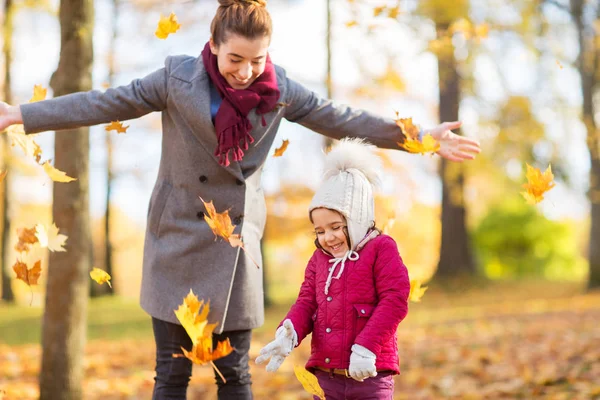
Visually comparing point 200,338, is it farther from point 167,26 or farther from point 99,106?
point 167,26

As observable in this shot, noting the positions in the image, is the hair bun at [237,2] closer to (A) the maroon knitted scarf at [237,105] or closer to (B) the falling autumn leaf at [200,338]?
(A) the maroon knitted scarf at [237,105]

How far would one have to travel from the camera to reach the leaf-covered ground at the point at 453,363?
411 cm

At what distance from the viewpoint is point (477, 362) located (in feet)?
15.8

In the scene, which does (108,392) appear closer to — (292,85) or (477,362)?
(477,362)

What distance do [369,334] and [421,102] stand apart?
43.9ft

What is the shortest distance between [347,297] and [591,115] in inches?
357

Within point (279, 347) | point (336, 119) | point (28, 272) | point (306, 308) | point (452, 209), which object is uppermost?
point (452, 209)

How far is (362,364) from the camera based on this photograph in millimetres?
2016

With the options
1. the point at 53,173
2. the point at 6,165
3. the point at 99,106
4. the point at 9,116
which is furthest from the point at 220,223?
the point at 6,165

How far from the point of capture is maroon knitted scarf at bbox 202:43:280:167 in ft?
7.47

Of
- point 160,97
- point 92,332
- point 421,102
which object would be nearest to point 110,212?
point 92,332

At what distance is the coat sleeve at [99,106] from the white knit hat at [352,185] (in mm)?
669

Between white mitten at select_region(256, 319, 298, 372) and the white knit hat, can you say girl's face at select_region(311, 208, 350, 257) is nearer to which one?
the white knit hat

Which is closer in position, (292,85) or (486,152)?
(292,85)
